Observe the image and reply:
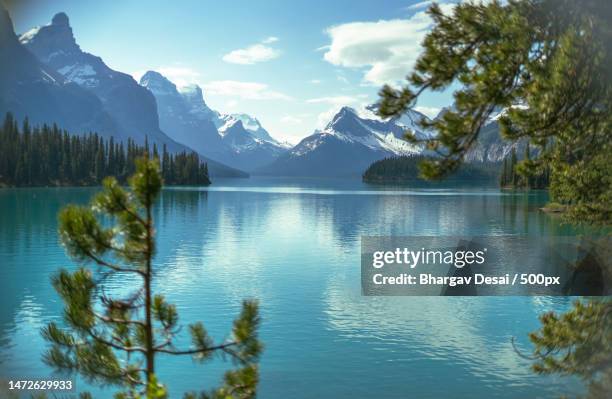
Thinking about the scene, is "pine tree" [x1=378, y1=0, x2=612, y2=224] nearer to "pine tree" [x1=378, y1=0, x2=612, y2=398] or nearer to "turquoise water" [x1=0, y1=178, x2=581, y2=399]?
"pine tree" [x1=378, y1=0, x2=612, y2=398]

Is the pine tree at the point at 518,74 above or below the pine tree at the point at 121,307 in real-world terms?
above

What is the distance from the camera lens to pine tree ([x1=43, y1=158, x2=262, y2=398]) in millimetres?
9023

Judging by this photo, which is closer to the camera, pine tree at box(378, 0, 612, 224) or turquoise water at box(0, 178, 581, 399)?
pine tree at box(378, 0, 612, 224)

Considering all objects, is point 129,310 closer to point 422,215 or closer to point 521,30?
point 521,30

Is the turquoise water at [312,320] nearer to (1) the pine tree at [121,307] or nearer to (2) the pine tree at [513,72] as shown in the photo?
(1) the pine tree at [121,307]

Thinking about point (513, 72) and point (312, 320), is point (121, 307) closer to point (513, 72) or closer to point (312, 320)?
point (513, 72)

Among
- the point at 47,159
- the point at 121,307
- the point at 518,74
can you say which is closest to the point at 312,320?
the point at 121,307

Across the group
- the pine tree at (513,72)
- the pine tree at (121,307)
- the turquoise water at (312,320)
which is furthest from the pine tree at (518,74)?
the turquoise water at (312,320)

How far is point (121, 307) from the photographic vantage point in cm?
984

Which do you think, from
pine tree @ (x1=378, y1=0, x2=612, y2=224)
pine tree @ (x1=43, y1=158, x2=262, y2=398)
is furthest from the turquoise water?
pine tree @ (x1=378, y1=0, x2=612, y2=224)

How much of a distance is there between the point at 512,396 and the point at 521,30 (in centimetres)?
1754

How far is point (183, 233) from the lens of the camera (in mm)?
71188

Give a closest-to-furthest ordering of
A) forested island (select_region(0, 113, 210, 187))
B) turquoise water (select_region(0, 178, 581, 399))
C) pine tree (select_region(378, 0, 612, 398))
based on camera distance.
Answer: pine tree (select_region(378, 0, 612, 398)), turquoise water (select_region(0, 178, 581, 399)), forested island (select_region(0, 113, 210, 187))

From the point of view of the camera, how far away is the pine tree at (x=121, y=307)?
902cm
